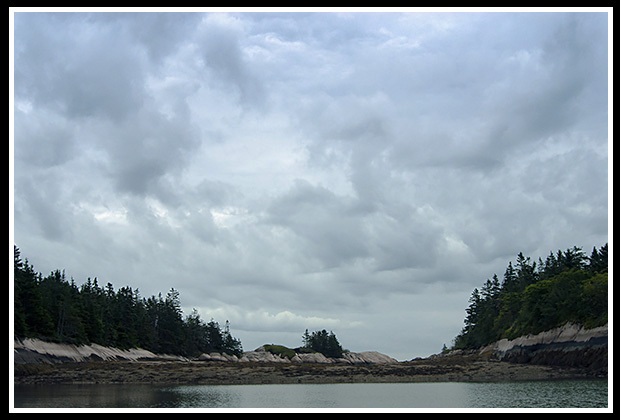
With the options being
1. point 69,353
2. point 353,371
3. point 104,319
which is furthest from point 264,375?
point 104,319

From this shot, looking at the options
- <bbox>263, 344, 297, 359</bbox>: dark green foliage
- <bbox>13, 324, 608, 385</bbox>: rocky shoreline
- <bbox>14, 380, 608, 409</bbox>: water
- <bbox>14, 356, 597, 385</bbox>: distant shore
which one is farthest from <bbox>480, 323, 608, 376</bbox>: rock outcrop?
<bbox>263, 344, 297, 359</bbox>: dark green foliage

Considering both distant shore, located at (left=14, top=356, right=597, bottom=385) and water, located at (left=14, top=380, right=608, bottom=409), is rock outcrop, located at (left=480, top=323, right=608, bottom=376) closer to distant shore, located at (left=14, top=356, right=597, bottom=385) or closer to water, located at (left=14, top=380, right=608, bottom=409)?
distant shore, located at (left=14, top=356, right=597, bottom=385)

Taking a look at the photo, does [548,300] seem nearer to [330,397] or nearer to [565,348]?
[565,348]

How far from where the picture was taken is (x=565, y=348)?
74000mm

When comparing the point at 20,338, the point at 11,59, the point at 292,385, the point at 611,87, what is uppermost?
the point at 11,59

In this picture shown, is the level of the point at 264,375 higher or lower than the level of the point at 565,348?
lower

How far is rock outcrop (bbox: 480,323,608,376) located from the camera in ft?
210

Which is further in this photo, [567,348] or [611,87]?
[567,348]

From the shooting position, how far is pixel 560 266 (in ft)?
408

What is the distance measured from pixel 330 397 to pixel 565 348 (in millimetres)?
42991

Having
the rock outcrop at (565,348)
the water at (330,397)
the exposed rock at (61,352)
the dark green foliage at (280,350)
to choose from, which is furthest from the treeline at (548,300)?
the exposed rock at (61,352)

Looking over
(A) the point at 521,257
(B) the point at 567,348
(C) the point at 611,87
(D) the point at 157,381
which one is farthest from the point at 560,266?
(C) the point at 611,87
